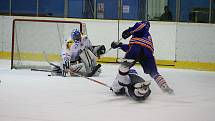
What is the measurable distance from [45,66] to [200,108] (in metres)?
3.62

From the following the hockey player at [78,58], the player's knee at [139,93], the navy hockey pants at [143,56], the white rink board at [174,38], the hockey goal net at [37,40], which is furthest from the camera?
the white rink board at [174,38]

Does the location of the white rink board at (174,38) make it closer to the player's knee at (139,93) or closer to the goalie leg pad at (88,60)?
the goalie leg pad at (88,60)

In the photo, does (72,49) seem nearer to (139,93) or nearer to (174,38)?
(139,93)

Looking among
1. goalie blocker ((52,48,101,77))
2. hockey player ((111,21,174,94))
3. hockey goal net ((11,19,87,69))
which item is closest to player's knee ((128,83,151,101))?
hockey player ((111,21,174,94))

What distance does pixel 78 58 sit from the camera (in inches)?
263

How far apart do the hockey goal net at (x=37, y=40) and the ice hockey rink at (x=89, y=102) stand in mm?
959

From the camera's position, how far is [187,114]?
3.81m

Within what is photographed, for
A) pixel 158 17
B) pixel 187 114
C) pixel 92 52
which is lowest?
pixel 187 114

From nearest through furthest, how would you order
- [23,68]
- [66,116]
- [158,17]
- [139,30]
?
[66,116] < [139,30] < [23,68] < [158,17]

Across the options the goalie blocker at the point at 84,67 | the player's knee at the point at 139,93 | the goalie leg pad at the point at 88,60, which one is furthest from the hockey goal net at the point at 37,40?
the player's knee at the point at 139,93

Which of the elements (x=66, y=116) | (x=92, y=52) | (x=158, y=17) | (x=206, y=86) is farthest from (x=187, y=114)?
(x=158, y=17)

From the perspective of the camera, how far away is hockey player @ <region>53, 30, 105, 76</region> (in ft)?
21.5

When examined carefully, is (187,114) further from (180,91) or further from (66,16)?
(66,16)

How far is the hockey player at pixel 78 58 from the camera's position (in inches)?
258
